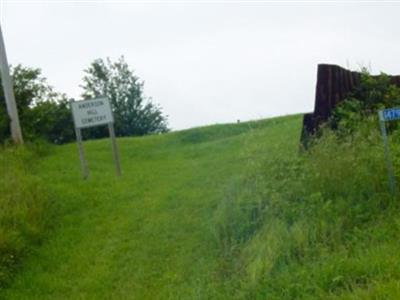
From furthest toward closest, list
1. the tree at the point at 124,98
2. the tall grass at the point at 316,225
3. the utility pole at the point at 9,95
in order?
the tree at the point at 124,98 → the utility pole at the point at 9,95 → the tall grass at the point at 316,225

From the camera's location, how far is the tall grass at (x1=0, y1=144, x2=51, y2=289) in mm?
6098

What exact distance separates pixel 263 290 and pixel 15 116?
1132 cm

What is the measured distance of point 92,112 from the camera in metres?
10.6

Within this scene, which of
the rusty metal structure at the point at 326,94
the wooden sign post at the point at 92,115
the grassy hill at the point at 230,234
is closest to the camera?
the grassy hill at the point at 230,234

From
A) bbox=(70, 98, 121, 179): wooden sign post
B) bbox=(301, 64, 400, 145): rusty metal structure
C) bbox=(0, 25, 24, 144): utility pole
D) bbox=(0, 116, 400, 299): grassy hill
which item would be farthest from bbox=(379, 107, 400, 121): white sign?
bbox=(0, 25, 24, 144): utility pole

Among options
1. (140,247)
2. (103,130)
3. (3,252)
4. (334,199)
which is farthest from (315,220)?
(103,130)

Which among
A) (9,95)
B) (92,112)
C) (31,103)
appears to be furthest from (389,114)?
(31,103)

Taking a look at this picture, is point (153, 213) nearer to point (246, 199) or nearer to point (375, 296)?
point (246, 199)

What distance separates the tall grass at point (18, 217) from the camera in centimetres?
610

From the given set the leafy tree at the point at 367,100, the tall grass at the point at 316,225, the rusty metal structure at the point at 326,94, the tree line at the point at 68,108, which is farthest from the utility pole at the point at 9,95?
the leafy tree at the point at 367,100

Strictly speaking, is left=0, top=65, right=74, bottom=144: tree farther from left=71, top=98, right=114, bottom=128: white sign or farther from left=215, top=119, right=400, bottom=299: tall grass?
left=215, top=119, right=400, bottom=299: tall grass

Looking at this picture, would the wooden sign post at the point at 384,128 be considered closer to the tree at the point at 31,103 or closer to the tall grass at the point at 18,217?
the tall grass at the point at 18,217

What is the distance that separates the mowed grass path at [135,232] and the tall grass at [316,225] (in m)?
0.33

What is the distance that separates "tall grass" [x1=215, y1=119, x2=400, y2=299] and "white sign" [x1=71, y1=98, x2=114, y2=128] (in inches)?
171
